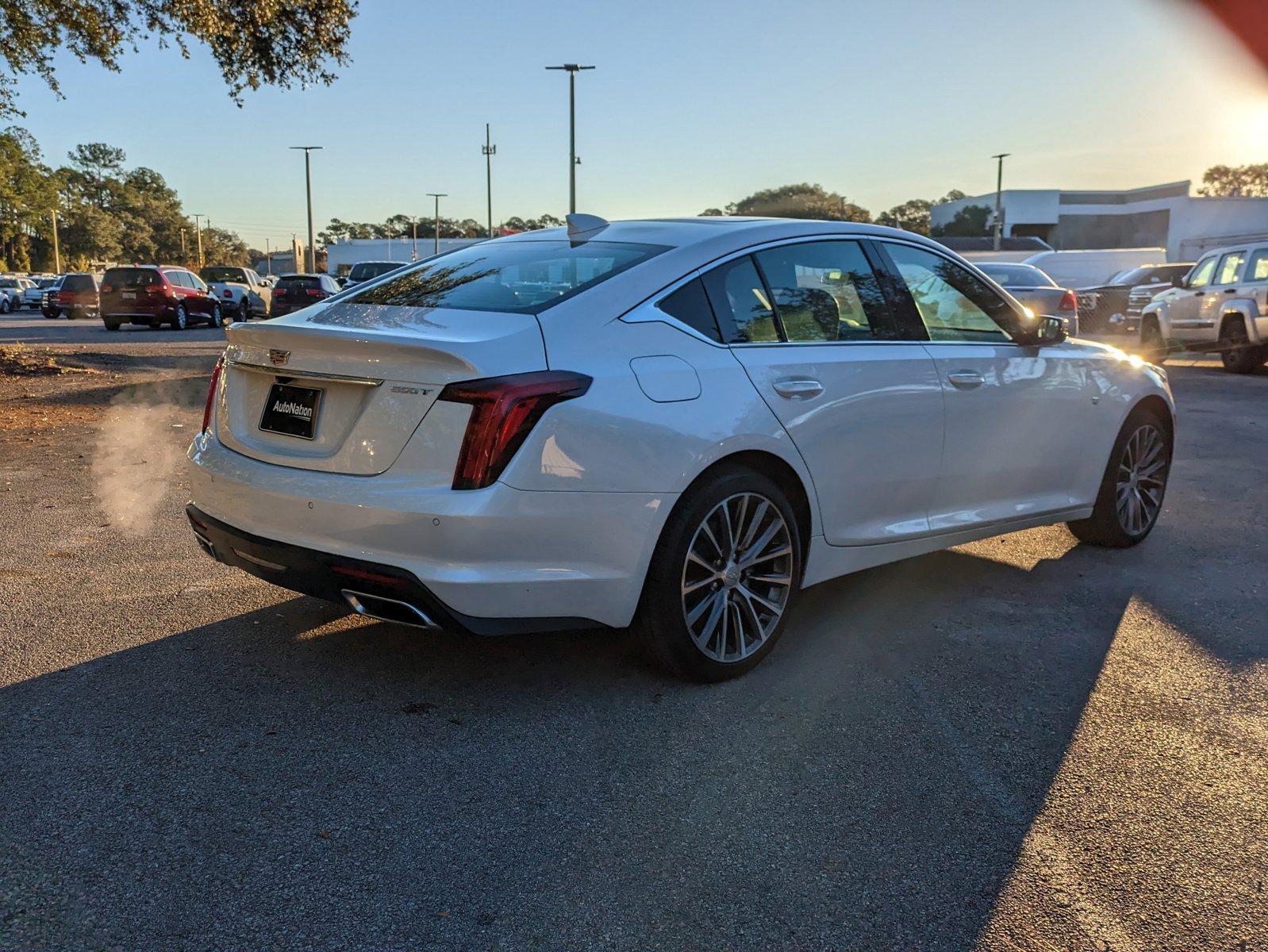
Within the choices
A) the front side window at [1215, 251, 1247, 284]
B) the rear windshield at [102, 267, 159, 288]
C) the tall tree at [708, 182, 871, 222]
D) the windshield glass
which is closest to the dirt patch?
the rear windshield at [102, 267, 159, 288]

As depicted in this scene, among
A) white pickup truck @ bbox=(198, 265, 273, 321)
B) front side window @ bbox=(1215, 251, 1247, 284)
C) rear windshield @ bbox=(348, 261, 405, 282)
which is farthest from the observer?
white pickup truck @ bbox=(198, 265, 273, 321)

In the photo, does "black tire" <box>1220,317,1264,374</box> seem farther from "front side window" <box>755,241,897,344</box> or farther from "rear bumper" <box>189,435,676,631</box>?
"rear bumper" <box>189,435,676,631</box>

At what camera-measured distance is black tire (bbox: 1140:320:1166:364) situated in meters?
19.0

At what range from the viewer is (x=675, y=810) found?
303cm

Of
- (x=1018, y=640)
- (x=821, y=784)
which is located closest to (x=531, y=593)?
(x=821, y=784)

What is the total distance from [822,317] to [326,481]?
6.71ft

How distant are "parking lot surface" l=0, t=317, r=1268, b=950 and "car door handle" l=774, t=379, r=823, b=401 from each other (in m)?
1.02

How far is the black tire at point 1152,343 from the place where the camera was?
19.0m

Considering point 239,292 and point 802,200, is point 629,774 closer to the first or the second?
point 239,292

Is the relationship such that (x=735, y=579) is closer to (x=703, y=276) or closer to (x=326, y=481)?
(x=703, y=276)

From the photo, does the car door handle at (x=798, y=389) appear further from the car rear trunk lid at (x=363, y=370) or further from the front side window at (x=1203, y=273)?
the front side window at (x=1203, y=273)

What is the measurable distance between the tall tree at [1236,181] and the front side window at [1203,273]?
385 feet

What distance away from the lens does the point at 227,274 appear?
39.8m

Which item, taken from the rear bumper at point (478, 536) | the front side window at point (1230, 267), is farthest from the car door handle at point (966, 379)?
the front side window at point (1230, 267)
